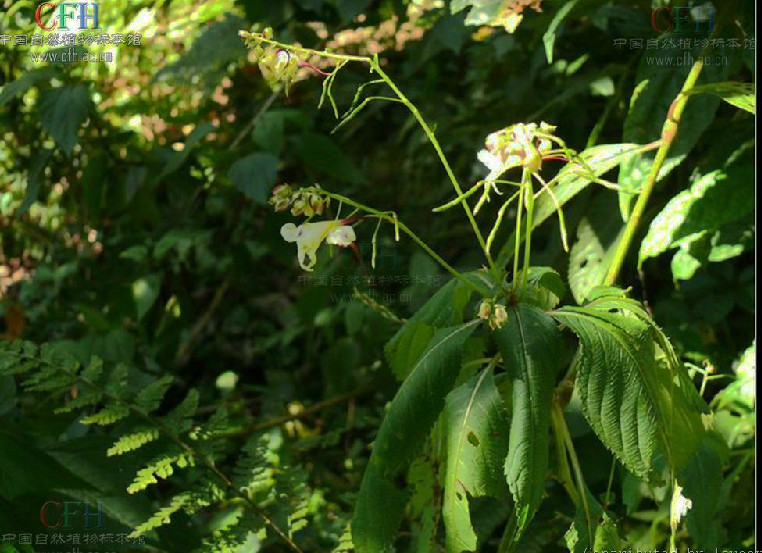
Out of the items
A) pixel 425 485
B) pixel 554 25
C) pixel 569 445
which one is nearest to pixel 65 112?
pixel 554 25

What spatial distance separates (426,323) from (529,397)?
207 mm

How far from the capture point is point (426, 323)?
1.05 metres

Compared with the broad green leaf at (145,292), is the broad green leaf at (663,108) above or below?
above

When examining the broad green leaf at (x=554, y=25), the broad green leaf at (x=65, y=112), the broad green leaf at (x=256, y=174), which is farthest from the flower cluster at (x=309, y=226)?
the broad green leaf at (x=65, y=112)

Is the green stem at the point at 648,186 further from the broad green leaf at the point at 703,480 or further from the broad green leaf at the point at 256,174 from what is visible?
the broad green leaf at the point at 256,174

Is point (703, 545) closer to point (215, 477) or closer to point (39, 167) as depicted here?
point (215, 477)

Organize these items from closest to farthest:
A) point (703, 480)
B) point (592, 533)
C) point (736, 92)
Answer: point (592, 533)
point (736, 92)
point (703, 480)

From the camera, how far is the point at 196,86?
2244 millimetres

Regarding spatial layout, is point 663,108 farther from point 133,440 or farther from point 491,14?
point 133,440

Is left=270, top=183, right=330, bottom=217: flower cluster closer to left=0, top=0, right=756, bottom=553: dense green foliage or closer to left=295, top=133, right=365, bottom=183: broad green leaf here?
left=0, top=0, right=756, bottom=553: dense green foliage

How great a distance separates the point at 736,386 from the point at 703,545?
25cm

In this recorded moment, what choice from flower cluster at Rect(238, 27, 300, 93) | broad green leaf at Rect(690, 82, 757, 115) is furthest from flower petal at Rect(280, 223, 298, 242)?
broad green leaf at Rect(690, 82, 757, 115)

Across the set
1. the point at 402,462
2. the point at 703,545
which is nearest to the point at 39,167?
the point at 402,462

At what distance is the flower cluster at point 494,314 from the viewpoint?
881 millimetres
